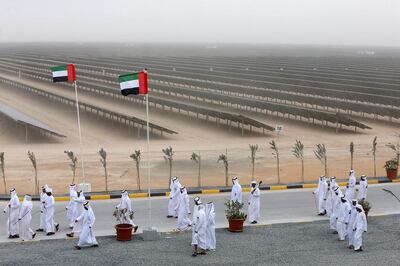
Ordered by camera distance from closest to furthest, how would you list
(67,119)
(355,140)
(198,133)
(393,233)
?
(393,233) → (355,140) → (198,133) → (67,119)

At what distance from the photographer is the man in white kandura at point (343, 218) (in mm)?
15242

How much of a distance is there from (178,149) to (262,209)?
1588 centimetres

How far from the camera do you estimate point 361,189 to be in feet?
63.9

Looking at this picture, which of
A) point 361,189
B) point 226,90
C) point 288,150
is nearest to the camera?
point 361,189

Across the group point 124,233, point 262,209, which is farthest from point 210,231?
point 262,209

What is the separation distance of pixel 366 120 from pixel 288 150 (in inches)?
687

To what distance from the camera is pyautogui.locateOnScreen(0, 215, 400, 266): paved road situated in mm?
13430

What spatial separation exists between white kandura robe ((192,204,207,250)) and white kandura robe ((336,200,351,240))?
144 inches

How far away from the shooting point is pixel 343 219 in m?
15.3

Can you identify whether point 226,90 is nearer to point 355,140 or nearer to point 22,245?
point 355,140

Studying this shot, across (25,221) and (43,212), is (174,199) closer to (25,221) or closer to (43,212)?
(43,212)

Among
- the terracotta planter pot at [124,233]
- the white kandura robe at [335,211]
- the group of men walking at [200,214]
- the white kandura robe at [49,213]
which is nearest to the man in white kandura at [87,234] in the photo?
the terracotta planter pot at [124,233]

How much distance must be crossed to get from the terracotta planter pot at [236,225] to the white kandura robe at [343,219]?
253cm

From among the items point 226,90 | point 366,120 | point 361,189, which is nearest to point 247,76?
point 226,90
